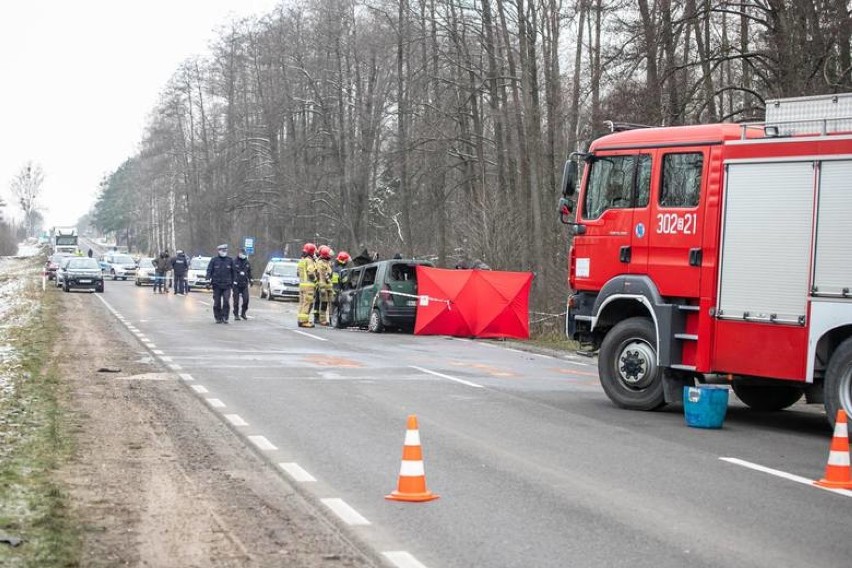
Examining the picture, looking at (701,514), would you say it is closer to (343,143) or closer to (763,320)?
(763,320)

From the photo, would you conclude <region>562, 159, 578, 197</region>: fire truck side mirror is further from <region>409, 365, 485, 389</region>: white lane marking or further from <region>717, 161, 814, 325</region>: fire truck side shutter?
<region>409, 365, 485, 389</region>: white lane marking

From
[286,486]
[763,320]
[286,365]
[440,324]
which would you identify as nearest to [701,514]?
[286,486]

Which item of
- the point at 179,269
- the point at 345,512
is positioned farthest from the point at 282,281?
the point at 345,512

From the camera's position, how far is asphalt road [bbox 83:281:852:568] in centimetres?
685

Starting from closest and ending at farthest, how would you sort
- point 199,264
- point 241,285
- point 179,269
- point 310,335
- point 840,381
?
point 840,381
point 310,335
point 241,285
point 179,269
point 199,264

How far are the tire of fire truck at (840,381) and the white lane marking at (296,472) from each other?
5.40 m

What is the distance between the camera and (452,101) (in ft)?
140

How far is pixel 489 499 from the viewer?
321 inches

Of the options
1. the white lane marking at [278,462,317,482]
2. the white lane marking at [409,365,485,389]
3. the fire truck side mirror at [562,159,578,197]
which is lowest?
the white lane marking at [278,462,317,482]

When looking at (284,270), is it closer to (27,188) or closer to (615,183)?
(615,183)

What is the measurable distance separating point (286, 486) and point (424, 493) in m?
1.14

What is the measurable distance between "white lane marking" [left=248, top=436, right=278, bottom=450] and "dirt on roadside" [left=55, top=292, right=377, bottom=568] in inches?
5.5

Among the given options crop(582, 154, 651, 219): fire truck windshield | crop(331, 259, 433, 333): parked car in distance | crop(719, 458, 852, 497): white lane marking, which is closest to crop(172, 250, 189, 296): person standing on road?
crop(331, 259, 433, 333): parked car in distance

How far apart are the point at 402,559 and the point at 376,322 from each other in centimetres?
2156
